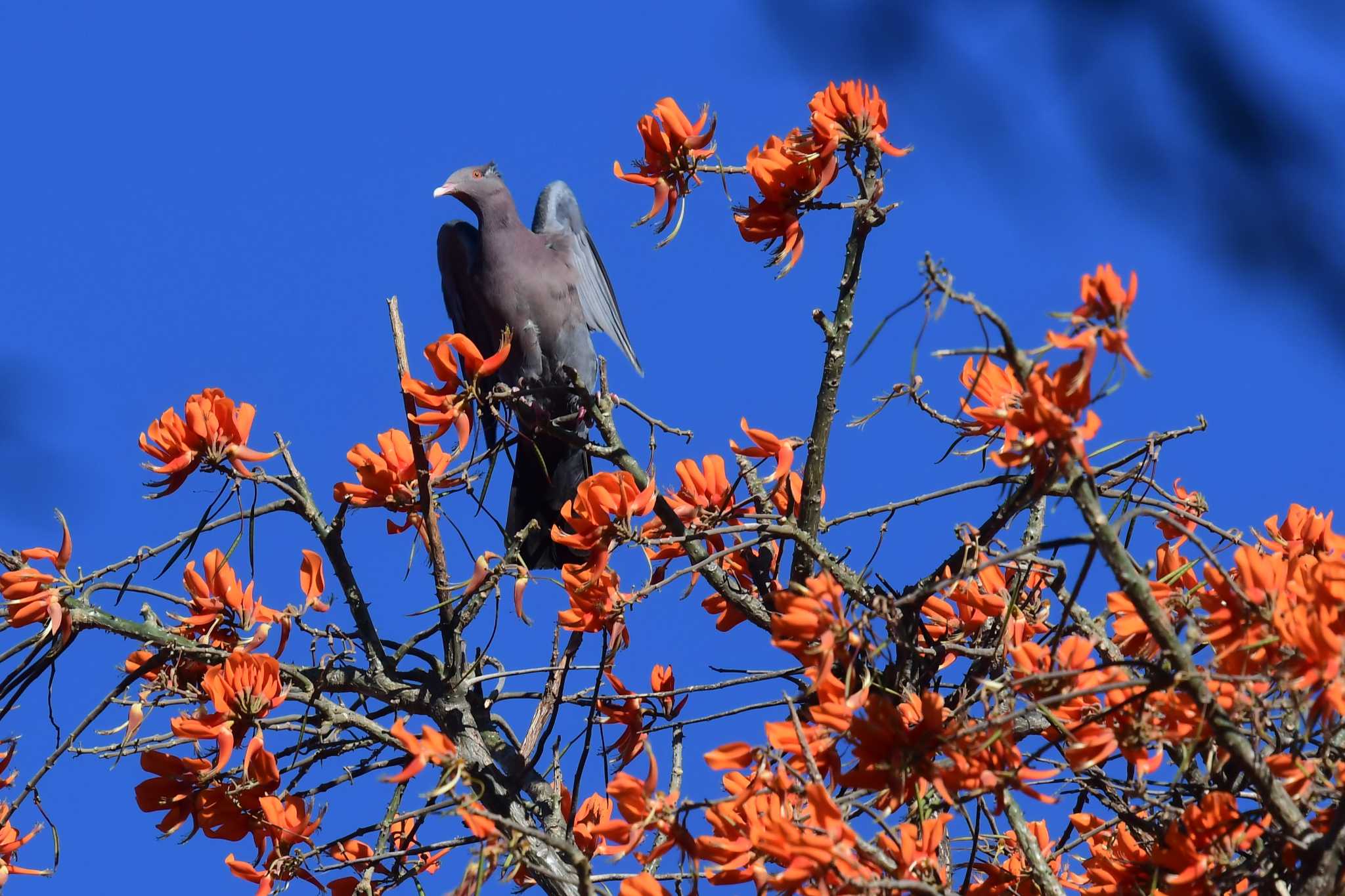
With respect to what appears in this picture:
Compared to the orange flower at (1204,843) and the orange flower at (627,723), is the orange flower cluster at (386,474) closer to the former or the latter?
the orange flower at (627,723)

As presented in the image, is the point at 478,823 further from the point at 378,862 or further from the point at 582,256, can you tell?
the point at 582,256

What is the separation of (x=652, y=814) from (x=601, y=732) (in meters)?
0.99

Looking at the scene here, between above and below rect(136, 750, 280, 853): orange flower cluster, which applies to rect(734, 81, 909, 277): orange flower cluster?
above

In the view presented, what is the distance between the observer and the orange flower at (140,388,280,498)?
2.91 m

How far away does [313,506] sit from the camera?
302cm

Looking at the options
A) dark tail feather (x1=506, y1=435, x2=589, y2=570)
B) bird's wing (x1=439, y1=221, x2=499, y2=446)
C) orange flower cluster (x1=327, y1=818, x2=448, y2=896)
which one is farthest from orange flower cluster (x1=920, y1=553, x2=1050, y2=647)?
bird's wing (x1=439, y1=221, x2=499, y2=446)

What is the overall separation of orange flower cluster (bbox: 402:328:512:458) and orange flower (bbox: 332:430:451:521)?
0.35 ft

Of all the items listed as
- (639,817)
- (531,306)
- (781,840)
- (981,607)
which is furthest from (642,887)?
(531,306)

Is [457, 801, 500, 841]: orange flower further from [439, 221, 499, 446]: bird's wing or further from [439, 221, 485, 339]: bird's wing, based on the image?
[439, 221, 485, 339]: bird's wing

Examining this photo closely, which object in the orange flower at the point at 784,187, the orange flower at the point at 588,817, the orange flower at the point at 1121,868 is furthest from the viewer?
the orange flower at the point at 588,817

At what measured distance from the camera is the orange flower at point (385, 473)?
2.97 metres

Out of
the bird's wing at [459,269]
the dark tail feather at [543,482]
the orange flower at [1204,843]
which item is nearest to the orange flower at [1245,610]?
the orange flower at [1204,843]

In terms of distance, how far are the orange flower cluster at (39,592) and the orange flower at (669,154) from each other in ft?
4.27

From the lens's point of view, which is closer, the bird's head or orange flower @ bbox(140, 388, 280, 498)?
orange flower @ bbox(140, 388, 280, 498)
